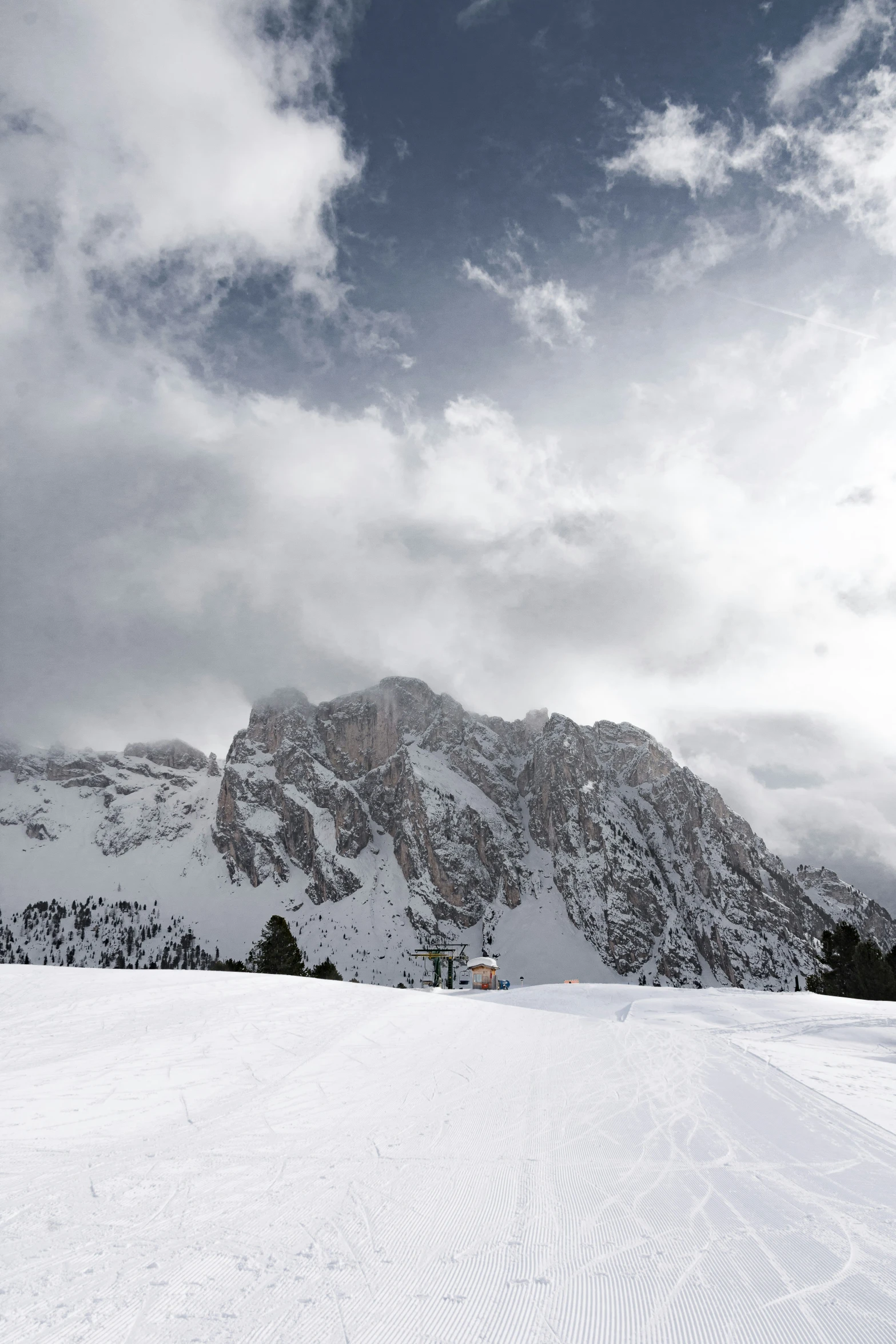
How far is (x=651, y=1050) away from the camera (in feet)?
43.0

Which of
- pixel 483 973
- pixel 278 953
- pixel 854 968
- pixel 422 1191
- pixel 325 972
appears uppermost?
pixel 422 1191

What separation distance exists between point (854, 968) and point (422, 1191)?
5720cm

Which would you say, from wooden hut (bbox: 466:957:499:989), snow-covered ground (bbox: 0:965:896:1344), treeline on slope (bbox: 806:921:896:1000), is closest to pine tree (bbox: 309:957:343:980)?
wooden hut (bbox: 466:957:499:989)

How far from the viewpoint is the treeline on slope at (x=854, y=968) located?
44.9 metres

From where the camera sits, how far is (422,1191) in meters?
5.23

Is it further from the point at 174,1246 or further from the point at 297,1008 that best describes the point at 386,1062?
the point at 174,1246

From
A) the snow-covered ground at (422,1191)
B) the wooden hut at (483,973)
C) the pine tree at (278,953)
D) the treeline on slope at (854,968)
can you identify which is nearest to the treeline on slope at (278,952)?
the pine tree at (278,953)

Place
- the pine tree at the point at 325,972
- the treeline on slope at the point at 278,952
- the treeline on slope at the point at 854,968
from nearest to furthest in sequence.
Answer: the treeline on slope at the point at 854,968, the treeline on slope at the point at 278,952, the pine tree at the point at 325,972

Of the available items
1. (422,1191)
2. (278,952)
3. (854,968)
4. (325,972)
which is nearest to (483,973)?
(325,972)

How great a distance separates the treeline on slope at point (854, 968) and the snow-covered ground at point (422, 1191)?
42.0m

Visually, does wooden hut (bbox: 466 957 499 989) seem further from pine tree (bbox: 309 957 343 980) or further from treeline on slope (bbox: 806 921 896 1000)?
treeline on slope (bbox: 806 921 896 1000)

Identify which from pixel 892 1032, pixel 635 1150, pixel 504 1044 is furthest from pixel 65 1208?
pixel 892 1032

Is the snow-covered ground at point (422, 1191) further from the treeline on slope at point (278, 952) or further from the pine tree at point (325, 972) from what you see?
the pine tree at point (325, 972)

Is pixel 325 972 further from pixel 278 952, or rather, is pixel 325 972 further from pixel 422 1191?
pixel 422 1191
